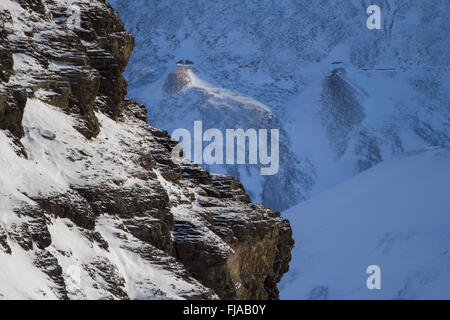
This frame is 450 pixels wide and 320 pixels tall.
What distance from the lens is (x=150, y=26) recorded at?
166 metres

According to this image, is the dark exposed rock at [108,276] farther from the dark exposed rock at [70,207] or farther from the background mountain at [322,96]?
the background mountain at [322,96]

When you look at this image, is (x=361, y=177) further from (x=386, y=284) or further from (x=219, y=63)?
(x=219, y=63)

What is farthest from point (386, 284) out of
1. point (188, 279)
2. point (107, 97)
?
point (188, 279)

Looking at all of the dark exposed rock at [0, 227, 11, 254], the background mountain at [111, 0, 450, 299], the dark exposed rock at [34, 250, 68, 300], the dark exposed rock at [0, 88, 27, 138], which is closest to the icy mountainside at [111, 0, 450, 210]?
the background mountain at [111, 0, 450, 299]

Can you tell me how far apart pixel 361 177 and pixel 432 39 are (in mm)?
46449

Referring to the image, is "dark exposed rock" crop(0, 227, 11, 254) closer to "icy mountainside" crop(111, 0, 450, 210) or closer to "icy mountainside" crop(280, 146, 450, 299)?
"icy mountainside" crop(280, 146, 450, 299)

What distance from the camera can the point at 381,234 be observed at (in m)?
104

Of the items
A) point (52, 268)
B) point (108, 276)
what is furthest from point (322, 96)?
point (52, 268)

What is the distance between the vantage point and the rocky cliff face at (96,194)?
2844cm

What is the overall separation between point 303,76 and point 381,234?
5874 cm

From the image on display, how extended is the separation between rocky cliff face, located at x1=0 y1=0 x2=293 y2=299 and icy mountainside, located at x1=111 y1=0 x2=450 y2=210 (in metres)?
90.2

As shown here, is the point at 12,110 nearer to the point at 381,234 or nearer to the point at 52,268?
the point at 52,268

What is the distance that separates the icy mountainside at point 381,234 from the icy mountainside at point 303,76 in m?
18.4

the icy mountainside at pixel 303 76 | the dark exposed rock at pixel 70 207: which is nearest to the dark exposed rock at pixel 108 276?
the dark exposed rock at pixel 70 207
